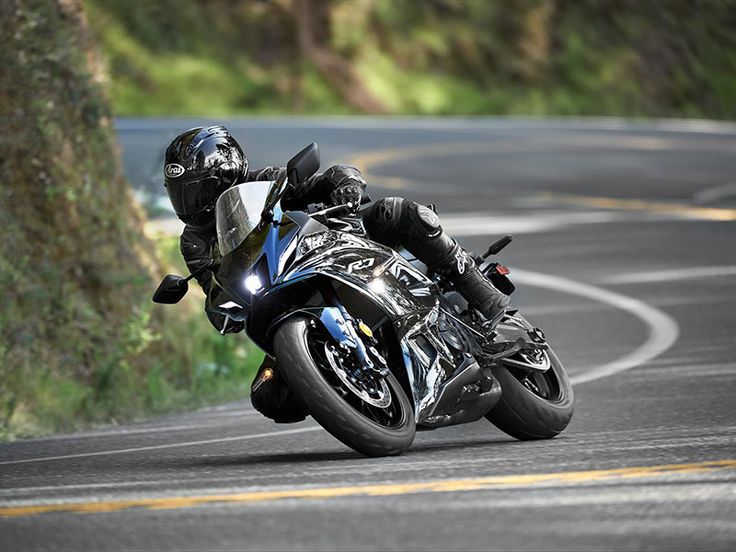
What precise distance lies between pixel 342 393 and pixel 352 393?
1.8 inches

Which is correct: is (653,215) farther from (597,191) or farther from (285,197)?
Result: (285,197)

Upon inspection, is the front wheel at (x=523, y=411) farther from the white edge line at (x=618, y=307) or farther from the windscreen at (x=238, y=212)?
the windscreen at (x=238, y=212)

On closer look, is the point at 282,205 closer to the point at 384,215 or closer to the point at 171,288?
the point at 384,215

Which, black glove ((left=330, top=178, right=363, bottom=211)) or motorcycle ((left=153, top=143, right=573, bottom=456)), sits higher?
black glove ((left=330, top=178, right=363, bottom=211))

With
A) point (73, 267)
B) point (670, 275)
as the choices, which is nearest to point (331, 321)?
point (73, 267)

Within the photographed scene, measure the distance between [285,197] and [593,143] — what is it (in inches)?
1115

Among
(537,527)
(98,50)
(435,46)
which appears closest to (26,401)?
(98,50)

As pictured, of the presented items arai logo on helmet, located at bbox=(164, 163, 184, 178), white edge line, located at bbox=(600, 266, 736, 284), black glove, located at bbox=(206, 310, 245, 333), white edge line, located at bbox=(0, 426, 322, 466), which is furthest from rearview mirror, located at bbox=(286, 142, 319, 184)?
white edge line, located at bbox=(600, 266, 736, 284)

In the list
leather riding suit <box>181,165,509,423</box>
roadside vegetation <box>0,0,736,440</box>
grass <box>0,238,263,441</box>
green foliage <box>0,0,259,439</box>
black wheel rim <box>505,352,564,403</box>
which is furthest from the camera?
roadside vegetation <box>0,0,736,440</box>

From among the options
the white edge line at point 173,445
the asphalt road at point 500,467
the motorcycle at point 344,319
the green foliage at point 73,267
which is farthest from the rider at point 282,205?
the green foliage at point 73,267

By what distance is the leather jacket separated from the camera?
24.9 ft

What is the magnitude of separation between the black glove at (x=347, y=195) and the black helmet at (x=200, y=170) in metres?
0.47

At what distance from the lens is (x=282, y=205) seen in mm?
7559

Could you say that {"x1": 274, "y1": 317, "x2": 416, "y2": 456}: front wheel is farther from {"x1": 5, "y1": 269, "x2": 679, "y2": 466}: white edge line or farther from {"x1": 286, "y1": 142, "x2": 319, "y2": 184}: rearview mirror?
{"x1": 5, "y1": 269, "x2": 679, "y2": 466}: white edge line
